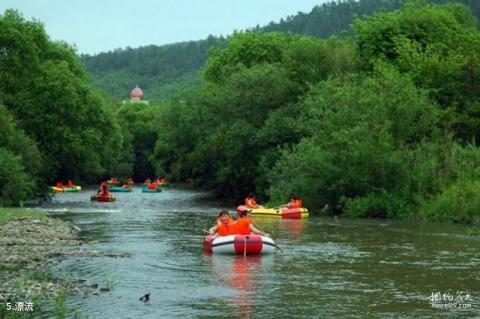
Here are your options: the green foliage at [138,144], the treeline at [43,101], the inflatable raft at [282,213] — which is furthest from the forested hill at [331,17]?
the inflatable raft at [282,213]

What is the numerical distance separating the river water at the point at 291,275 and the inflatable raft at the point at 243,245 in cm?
32

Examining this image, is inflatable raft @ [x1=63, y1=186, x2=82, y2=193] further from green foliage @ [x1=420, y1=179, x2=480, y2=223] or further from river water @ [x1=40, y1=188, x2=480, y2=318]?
river water @ [x1=40, y1=188, x2=480, y2=318]

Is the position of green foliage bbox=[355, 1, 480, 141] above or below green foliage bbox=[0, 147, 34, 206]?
above

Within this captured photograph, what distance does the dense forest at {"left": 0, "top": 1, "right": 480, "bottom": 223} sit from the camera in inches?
1566

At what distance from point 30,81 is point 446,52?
25.8 metres

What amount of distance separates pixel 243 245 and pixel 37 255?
5.61m

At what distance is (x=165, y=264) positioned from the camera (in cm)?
2131

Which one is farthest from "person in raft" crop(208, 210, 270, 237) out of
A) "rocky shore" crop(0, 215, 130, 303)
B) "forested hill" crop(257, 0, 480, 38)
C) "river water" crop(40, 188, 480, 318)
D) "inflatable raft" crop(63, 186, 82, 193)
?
"forested hill" crop(257, 0, 480, 38)

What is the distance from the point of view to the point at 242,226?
2394cm

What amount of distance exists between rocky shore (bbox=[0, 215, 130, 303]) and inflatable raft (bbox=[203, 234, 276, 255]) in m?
2.60

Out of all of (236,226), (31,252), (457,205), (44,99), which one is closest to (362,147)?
(457,205)

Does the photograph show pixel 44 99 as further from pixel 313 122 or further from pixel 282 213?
pixel 282 213

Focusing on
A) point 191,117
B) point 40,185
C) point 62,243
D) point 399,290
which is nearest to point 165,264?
point 62,243

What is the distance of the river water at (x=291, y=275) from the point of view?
15.1m
